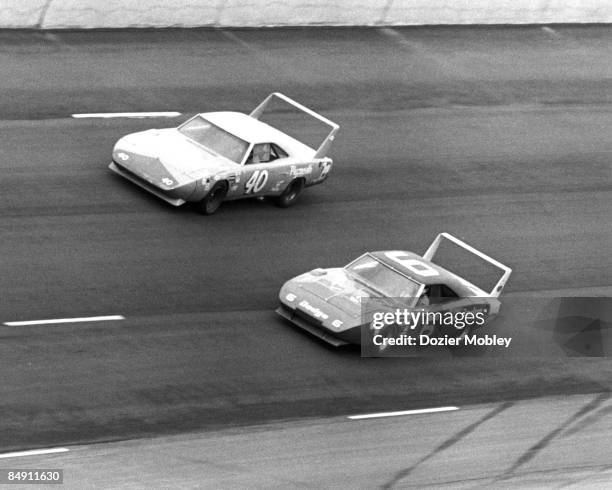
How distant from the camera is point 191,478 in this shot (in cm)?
1318

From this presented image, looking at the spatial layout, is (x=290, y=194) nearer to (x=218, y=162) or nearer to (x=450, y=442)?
(x=218, y=162)

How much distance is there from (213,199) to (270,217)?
1.06 m

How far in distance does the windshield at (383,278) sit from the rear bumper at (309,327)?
1.02 meters

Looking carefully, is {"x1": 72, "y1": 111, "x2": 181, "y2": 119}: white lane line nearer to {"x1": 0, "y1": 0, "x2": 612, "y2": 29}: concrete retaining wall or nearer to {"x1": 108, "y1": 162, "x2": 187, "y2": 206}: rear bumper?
{"x1": 108, "y1": 162, "x2": 187, "y2": 206}: rear bumper

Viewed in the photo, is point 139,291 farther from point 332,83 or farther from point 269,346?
point 332,83

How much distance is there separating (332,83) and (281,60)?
1197mm

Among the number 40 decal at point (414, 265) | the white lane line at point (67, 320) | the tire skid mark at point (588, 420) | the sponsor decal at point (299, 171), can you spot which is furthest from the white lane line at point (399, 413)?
the sponsor decal at point (299, 171)

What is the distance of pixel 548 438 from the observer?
1556 cm

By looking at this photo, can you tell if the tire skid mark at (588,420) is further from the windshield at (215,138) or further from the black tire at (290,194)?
the windshield at (215,138)

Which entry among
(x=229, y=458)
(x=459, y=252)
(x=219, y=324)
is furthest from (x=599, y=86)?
(x=229, y=458)

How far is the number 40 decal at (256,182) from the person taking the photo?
65.3 feet

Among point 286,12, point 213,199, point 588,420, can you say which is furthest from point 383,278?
point 286,12

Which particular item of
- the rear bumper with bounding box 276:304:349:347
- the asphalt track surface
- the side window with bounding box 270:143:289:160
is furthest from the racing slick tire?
the side window with bounding box 270:143:289:160

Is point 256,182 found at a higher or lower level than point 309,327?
higher
